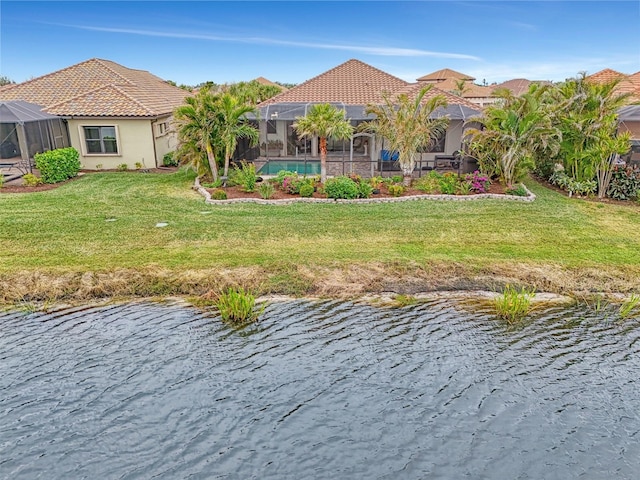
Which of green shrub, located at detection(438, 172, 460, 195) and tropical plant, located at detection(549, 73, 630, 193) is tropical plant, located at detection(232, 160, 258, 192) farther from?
tropical plant, located at detection(549, 73, 630, 193)

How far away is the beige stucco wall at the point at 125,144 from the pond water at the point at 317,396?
45.5 ft

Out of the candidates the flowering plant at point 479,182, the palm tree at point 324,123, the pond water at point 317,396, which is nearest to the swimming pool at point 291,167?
the palm tree at point 324,123

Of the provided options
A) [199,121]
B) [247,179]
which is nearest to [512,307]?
[247,179]

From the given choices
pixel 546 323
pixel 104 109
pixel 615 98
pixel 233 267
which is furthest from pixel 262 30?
pixel 546 323

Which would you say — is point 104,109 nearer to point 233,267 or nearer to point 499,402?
point 233,267

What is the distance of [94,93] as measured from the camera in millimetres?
21203

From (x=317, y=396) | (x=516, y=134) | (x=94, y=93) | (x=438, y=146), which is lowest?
(x=317, y=396)

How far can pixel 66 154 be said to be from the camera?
1852cm

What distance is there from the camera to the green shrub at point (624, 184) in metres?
15.8

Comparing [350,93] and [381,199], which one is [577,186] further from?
[350,93]

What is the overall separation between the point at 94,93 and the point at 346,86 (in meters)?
12.6

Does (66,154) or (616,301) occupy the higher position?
(66,154)

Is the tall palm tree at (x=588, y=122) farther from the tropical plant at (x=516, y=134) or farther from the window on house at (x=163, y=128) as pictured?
the window on house at (x=163, y=128)

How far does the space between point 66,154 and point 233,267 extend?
12601 mm
